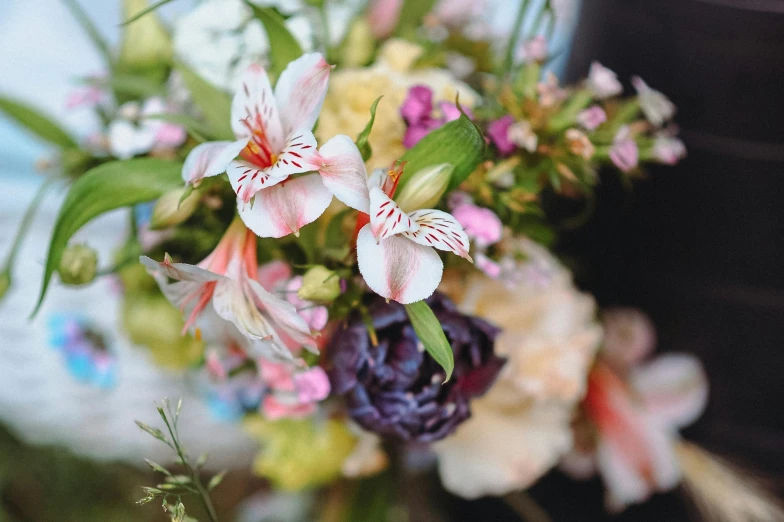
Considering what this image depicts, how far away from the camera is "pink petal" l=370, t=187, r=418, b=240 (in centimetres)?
26

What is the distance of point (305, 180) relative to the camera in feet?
0.95

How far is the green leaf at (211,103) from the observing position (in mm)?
382

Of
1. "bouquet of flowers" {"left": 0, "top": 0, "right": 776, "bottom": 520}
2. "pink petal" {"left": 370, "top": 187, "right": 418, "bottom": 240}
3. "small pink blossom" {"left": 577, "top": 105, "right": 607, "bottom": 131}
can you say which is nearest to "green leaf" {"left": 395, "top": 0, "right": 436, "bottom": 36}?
"bouquet of flowers" {"left": 0, "top": 0, "right": 776, "bottom": 520}

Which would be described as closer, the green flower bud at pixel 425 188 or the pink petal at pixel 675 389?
the green flower bud at pixel 425 188

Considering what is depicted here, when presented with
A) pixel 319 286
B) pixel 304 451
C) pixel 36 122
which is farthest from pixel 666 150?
pixel 36 122

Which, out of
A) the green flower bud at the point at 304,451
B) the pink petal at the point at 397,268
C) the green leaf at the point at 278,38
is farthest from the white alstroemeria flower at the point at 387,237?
the green flower bud at the point at 304,451

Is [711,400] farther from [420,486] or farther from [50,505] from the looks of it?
[50,505]

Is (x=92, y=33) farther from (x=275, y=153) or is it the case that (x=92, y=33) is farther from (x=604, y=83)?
(x=604, y=83)

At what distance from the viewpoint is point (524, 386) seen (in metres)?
0.46

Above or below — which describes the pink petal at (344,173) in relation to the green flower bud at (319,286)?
above

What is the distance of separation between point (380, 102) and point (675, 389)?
386 millimetres

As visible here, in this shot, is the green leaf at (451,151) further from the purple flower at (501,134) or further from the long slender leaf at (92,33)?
the long slender leaf at (92,33)

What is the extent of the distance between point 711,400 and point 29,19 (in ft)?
2.61

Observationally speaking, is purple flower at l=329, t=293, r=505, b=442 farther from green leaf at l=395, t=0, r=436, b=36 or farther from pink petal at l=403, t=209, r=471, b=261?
green leaf at l=395, t=0, r=436, b=36
